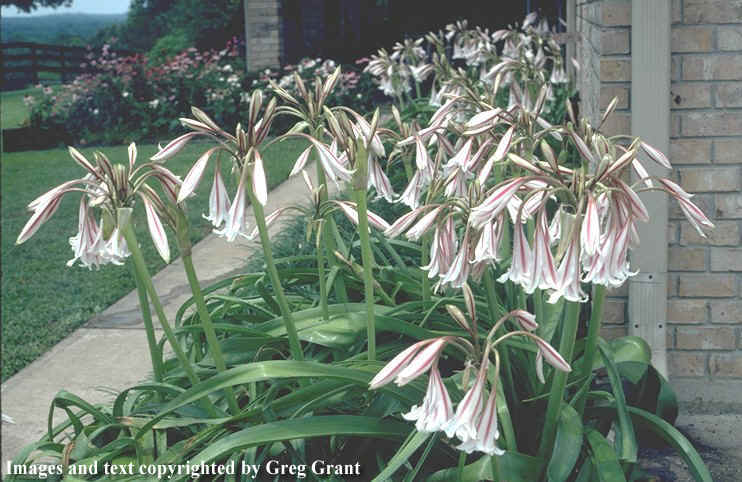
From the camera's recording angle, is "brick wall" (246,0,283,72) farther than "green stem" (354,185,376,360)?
Yes

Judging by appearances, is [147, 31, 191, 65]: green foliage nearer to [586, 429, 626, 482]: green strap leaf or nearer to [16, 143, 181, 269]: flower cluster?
[16, 143, 181, 269]: flower cluster

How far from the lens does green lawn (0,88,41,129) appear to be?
51.3ft

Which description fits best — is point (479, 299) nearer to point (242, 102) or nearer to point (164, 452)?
point (164, 452)

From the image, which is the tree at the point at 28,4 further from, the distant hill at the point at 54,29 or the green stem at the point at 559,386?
the green stem at the point at 559,386

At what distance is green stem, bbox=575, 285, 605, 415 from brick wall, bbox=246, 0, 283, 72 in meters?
12.6

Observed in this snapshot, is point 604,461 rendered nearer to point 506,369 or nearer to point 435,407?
point 506,369

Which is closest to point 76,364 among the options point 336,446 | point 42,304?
point 42,304

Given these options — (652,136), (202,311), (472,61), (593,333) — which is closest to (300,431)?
(202,311)

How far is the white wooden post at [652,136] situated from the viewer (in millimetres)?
3338

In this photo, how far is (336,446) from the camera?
2584 mm

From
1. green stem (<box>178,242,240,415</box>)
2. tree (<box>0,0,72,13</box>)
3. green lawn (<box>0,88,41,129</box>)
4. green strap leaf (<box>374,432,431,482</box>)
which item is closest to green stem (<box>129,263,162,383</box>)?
green stem (<box>178,242,240,415</box>)

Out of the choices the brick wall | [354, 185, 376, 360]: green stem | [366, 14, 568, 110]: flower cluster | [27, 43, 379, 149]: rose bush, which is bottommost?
[354, 185, 376, 360]: green stem

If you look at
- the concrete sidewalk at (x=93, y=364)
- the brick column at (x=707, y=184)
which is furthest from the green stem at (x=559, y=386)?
the concrete sidewalk at (x=93, y=364)

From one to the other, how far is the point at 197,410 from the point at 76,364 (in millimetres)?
2018
